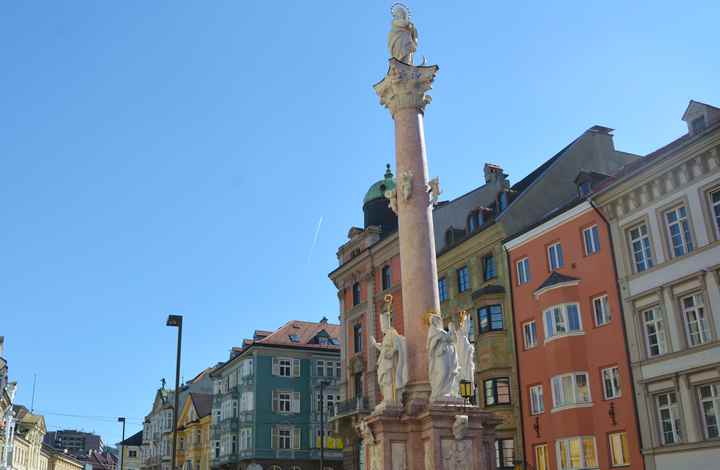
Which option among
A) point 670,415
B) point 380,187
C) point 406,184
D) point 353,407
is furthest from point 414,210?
point 380,187

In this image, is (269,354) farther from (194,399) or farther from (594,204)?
(594,204)

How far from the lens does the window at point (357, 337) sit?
46.3 m

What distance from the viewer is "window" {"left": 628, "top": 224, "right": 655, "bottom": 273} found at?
2725 centimetres

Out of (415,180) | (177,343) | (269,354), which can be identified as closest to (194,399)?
(269,354)

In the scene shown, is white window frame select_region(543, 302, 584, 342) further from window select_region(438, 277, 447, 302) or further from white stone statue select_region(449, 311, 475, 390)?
white stone statue select_region(449, 311, 475, 390)

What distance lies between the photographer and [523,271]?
33.7m

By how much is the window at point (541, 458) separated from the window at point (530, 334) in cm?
421

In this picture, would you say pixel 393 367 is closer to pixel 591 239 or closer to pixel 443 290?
pixel 591 239

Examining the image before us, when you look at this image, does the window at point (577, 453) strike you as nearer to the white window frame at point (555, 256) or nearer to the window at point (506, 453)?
the window at point (506, 453)

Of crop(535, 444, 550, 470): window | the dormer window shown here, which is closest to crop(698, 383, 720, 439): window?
crop(535, 444, 550, 470): window

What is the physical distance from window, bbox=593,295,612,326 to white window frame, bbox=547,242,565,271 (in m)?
2.61

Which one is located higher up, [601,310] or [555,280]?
[555,280]

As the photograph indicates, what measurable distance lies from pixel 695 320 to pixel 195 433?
58.6 meters

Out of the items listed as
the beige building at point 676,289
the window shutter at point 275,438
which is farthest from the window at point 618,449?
the window shutter at point 275,438
